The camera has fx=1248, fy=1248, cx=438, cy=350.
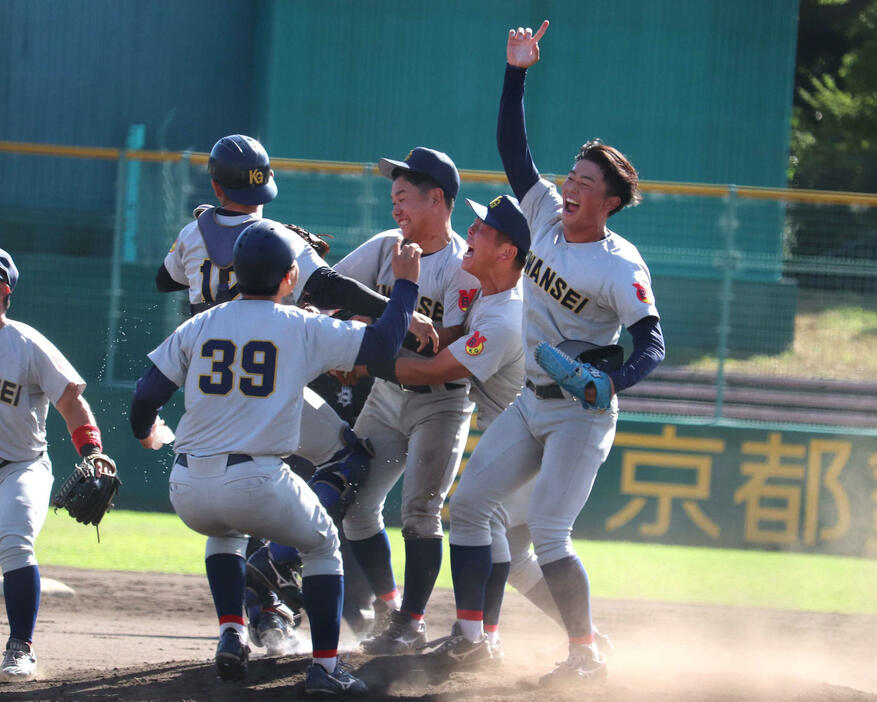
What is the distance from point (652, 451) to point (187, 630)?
5.50 m

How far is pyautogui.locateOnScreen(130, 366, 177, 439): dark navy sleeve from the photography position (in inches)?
175

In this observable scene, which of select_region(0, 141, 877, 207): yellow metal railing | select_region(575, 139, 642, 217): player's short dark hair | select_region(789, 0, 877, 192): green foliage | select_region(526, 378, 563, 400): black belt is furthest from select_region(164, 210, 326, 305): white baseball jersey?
select_region(789, 0, 877, 192): green foliage

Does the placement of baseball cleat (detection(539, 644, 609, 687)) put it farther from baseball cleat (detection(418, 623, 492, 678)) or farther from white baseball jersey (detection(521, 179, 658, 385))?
white baseball jersey (detection(521, 179, 658, 385))

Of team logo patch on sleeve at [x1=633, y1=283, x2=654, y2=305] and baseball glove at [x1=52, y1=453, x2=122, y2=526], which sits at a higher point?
team logo patch on sleeve at [x1=633, y1=283, x2=654, y2=305]

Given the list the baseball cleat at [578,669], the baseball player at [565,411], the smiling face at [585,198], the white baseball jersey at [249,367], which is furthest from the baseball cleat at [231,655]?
the smiling face at [585,198]

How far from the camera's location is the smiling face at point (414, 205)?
565 cm

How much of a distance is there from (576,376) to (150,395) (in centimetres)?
157

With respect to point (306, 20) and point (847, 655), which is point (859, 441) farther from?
point (306, 20)

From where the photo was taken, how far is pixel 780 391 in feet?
38.9

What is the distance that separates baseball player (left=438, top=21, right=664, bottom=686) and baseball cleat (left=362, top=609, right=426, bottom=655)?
41 cm

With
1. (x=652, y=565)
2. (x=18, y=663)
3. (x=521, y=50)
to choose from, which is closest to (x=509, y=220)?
(x=521, y=50)

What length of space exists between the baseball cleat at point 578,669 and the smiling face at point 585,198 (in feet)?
5.56

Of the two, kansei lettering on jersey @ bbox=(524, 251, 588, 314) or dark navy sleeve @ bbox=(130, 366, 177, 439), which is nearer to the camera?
dark navy sleeve @ bbox=(130, 366, 177, 439)

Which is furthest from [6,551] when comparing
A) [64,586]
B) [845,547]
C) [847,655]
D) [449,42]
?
[449,42]
